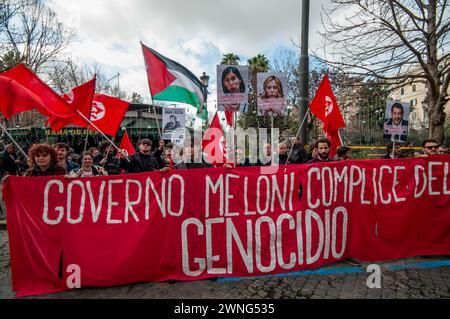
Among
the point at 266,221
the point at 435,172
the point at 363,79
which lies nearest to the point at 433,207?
the point at 435,172

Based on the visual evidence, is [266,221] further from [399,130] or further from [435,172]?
[399,130]

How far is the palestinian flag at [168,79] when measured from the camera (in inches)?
179

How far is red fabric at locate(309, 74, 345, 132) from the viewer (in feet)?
17.1

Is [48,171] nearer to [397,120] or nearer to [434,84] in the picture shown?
[397,120]

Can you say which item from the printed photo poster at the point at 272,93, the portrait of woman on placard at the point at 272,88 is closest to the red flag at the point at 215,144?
the printed photo poster at the point at 272,93

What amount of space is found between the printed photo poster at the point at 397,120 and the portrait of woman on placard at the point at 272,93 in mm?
2155

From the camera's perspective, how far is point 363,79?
968cm

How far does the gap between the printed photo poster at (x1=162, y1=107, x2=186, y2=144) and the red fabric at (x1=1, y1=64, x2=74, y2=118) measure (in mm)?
3125

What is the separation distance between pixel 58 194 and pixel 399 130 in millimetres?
6149

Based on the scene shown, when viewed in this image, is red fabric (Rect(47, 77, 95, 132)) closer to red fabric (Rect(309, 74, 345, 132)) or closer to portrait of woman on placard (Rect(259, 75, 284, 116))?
portrait of woman on placard (Rect(259, 75, 284, 116))

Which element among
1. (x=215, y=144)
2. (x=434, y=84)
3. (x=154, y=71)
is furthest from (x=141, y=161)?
(x=434, y=84)

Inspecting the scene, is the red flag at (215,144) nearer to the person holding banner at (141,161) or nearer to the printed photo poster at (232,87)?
the printed photo poster at (232,87)

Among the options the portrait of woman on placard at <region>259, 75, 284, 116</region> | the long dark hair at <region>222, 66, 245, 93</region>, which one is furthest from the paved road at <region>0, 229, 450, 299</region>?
the long dark hair at <region>222, 66, 245, 93</region>
